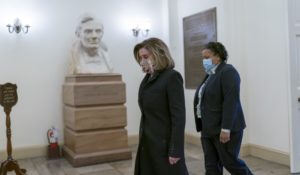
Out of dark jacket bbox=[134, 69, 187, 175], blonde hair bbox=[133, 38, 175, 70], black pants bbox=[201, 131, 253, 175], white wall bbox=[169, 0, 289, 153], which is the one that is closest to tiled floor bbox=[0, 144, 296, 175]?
white wall bbox=[169, 0, 289, 153]

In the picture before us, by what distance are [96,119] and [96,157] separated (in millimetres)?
511

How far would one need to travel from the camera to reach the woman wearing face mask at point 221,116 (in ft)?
9.15

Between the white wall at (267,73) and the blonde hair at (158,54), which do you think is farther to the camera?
the white wall at (267,73)

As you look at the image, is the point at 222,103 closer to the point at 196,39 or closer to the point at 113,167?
the point at 113,167

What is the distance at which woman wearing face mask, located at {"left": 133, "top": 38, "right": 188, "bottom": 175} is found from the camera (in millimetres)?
2027

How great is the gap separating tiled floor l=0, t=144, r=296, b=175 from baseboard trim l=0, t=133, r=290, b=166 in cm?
8

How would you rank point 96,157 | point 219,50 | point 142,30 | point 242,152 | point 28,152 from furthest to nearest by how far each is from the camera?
point 142,30
point 28,152
point 242,152
point 96,157
point 219,50

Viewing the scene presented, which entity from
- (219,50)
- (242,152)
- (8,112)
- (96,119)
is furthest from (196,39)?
(8,112)

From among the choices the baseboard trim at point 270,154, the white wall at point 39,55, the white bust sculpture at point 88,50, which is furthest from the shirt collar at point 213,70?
the white wall at point 39,55

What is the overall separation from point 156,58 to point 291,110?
7.47 feet

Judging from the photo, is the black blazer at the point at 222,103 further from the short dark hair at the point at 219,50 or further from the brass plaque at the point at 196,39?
the brass plaque at the point at 196,39

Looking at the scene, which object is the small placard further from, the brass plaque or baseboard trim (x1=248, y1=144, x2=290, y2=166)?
baseboard trim (x1=248, y1=144, x2=290, y2=166)

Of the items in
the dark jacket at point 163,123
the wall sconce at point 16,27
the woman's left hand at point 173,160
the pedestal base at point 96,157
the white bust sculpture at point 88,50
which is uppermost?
the wall sconce at point 16,27

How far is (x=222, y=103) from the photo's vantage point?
2.87 meters
